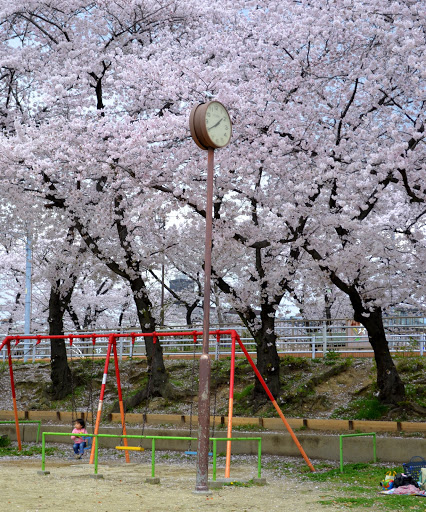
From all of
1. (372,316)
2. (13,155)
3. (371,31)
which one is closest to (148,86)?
(13,155)

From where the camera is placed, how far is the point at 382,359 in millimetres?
15312

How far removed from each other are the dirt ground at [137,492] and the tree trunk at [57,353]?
30.0 ft

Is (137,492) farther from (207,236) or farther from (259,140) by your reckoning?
(259,140)

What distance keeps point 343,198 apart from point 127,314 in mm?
23725

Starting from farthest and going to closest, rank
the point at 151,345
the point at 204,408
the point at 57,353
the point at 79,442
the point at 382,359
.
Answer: the point at 57,353
the point at 151,345
the point at 382,359
the point at 79,442
the point at 204,408

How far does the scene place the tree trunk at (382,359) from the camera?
49.9 ft

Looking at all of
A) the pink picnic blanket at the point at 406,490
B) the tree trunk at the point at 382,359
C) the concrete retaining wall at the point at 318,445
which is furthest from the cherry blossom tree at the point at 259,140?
the pink picnic blanket at the point at 406,490

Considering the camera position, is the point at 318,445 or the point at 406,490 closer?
the point at 406,490

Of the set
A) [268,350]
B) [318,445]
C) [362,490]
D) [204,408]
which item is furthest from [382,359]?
[204,408]

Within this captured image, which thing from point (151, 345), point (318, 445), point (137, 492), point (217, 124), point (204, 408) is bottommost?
point (137, 492)

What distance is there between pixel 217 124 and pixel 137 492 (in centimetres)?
522

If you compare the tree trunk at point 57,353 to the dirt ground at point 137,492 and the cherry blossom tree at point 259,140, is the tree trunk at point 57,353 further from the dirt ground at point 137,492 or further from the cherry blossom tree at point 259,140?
the dirt ground at point 137,492

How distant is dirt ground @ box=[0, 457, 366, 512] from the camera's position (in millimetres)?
7836

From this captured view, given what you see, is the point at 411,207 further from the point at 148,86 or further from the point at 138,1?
the point at 138,1
